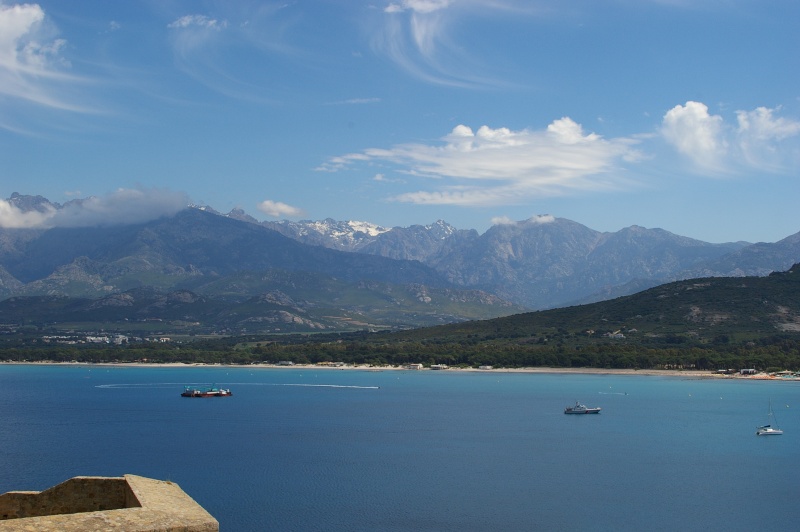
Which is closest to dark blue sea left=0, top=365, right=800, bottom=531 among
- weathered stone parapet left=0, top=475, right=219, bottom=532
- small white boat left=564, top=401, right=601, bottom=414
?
small white boat left=564, top=401, right=601, bottom=414

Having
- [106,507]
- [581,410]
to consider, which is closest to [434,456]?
[581,410]

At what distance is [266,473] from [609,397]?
9760 cm

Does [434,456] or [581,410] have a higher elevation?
[581,410]

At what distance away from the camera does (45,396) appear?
160625 mm

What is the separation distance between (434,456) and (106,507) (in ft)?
215

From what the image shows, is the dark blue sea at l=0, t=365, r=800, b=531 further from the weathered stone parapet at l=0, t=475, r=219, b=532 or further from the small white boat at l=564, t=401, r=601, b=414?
the weathered stone parapet at l=0, t=475, r=219, b=532

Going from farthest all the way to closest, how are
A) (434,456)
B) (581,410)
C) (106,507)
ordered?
(581,410), (434,456), (106,507)

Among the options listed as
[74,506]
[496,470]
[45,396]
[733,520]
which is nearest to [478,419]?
[496,470]

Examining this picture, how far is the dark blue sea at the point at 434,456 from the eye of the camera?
209 ft

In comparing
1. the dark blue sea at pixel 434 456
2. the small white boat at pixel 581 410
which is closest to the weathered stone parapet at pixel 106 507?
the dark blue sea at pixel 434 456

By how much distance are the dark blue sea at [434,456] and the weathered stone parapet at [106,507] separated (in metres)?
33.5

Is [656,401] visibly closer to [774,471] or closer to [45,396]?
[774,471]

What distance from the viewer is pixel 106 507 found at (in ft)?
85.5

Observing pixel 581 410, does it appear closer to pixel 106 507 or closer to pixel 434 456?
pixel 434 456
